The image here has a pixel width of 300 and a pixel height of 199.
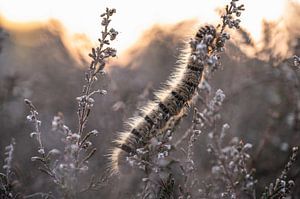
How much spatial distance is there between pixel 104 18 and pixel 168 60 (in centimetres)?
582

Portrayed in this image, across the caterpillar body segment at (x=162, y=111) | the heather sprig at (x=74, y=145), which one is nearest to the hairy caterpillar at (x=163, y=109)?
the caterpillar body segment at (x=162, y=111)

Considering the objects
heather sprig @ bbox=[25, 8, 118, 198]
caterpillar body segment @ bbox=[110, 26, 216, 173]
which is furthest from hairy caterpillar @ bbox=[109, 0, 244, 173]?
heather sprig @ bbox=[25, 8, 118, 198]

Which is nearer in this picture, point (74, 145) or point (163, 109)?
point (74, 145)

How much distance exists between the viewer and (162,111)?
4.50 meters

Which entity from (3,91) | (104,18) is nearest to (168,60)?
(3,91)

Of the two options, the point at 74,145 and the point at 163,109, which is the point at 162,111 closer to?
the point at 163,109

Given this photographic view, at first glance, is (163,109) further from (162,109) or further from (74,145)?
(74,145)

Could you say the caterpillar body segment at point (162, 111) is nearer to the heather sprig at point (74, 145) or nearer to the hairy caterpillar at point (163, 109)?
the hairy caterpillar at point (163, 109)

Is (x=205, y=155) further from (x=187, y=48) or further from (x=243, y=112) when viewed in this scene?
(x=187, y=48)

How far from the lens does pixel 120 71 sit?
8992 mm

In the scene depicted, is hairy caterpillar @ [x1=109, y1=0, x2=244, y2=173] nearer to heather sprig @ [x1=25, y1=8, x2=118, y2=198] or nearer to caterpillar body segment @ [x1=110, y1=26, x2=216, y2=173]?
caterpillar body segment @ [x1=110, y1=26, x2=216, y2=173]

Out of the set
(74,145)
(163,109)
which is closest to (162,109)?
(163,109)

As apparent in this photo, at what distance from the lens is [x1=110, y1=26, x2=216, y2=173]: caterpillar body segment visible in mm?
4336

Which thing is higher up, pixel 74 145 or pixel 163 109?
pixel 163 109
